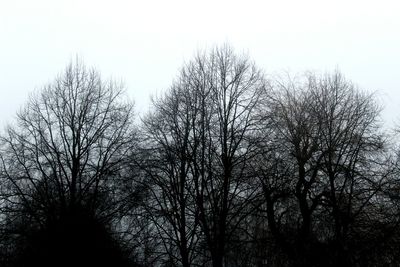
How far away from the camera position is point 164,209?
2847cm

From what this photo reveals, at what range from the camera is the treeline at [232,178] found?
26.0 m

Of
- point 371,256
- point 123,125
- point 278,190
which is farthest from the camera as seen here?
point 123,125

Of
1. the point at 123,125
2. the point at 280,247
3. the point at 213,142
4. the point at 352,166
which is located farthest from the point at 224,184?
the point at 123,125

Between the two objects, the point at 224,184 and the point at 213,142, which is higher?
the point at 213,142

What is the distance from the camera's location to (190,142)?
1099 inches

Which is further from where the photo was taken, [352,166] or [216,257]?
[352,166]

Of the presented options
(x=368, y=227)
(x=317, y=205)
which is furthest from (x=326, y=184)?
(x=368, y=227)

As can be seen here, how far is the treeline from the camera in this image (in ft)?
85.5

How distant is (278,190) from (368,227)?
4.46 m

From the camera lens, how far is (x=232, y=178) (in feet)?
87.6

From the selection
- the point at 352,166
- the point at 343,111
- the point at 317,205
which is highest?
the point at 343,111

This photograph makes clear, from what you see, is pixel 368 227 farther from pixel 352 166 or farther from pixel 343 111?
pixel 343 111

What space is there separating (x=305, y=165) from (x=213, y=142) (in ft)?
15.4

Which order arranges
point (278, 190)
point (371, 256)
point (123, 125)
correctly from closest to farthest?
1. point (371, 256)
2. point (278, 190)
3. point (123, 125)
